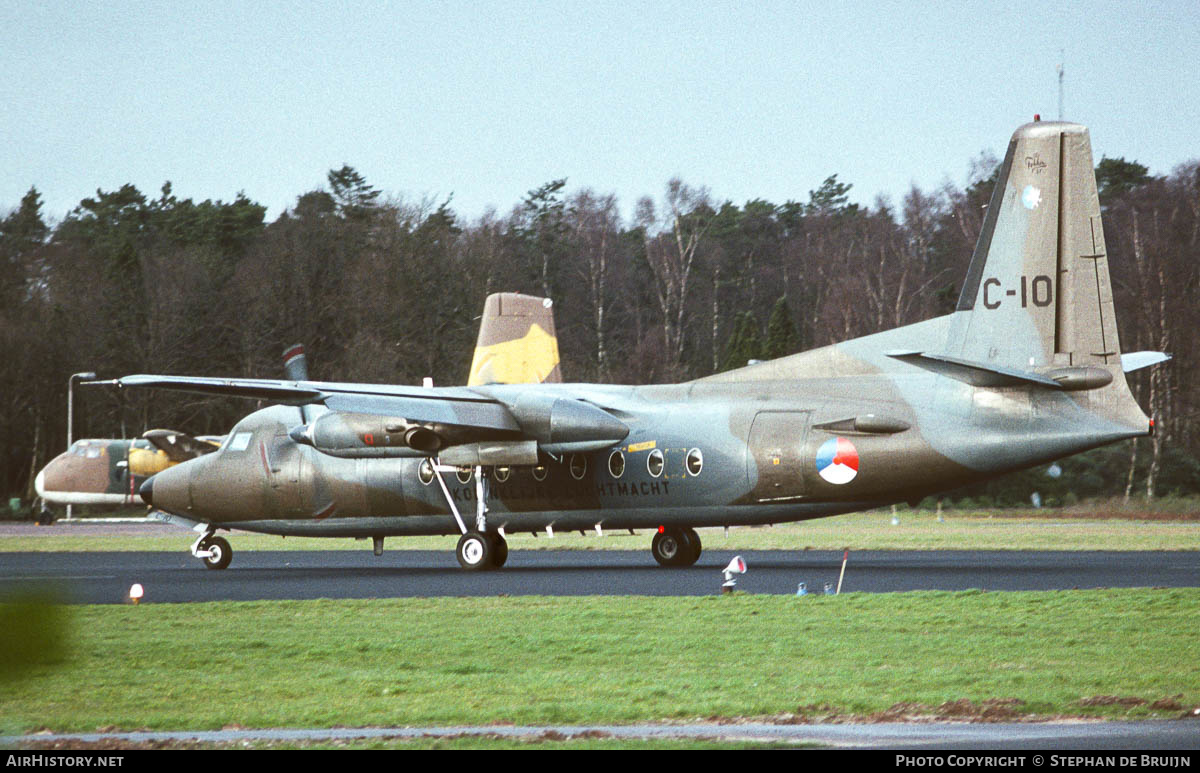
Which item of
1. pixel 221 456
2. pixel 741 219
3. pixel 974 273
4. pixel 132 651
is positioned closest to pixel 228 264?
pixel 741 219

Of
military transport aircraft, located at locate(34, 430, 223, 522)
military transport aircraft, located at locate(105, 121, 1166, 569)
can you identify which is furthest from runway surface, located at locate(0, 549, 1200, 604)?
military transport aircraft, located at locate(34, 430, 223, 522)

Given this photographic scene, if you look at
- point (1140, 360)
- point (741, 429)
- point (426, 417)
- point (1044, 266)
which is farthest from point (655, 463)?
point (1140, 360)

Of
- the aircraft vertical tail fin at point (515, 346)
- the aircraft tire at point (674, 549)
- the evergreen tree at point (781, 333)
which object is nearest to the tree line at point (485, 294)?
the evergreen tree at point (781, 333)

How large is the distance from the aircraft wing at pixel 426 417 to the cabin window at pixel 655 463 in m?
0.68

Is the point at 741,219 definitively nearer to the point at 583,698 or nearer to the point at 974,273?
the point at 974,273

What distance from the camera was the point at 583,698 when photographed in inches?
411

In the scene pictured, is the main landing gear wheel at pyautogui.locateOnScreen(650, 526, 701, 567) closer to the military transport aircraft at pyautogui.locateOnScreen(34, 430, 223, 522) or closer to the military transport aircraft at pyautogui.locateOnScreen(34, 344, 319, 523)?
the military transport aircraft at pyautogui.locateOnScreen(34, 344, 319, 523)

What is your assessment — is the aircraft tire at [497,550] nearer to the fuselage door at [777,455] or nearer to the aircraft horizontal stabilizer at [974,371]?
the fuselage door at [777,455]

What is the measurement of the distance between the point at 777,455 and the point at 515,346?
9.76 m

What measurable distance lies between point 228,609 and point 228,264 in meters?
61.0

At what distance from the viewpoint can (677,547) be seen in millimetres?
26812

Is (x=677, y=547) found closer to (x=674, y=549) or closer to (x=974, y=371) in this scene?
(x=674, y=549)

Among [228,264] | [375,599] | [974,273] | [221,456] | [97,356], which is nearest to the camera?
[375,599]

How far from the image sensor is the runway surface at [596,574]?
2038cm
